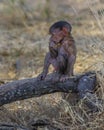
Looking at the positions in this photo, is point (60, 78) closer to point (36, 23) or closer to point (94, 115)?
Result: point (94, 115)

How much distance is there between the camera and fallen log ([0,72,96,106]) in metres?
5.41

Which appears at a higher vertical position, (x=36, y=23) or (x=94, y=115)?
(x=36, y=23)

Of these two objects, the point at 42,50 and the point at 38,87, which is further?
the point at 42,50

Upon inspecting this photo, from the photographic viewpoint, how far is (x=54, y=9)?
10961mm

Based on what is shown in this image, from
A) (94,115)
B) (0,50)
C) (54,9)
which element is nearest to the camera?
(94,115)

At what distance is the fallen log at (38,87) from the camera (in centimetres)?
541

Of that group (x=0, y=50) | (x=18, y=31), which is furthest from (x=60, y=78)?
(x=18, y=31)

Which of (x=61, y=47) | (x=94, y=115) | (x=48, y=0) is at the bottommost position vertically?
(x=94, y=115)

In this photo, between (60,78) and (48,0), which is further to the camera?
(48,0)

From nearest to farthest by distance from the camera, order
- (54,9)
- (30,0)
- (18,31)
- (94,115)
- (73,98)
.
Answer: (94,115)
(73,98)
(18,31)
(54,9)
(30,0)

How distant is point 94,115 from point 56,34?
0.77 meters

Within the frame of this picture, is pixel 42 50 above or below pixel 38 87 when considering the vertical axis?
above

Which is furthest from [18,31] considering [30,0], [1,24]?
[30,0]

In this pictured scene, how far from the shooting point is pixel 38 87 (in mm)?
5410
